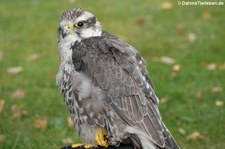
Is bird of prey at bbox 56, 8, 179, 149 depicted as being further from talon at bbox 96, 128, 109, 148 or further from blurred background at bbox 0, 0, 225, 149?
blurred background at bbox 0, 0, 225, 149

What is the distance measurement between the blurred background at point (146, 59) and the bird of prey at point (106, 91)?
1.80 meters

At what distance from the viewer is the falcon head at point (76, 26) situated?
4.41 m

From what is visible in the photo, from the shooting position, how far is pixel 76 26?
4449 mm

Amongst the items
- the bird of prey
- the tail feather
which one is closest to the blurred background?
the bird of prey

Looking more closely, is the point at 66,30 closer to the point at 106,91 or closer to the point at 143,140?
the point at 106,91

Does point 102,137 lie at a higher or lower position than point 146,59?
higher

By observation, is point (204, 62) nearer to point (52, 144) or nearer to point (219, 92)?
point (219, 92)

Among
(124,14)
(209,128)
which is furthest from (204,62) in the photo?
(124,14)

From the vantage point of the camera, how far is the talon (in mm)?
4176

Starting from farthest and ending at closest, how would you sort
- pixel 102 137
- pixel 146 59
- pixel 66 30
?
pixel 146 59
pixel 66 30
pixel 102 137

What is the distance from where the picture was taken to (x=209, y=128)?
A: 6.34m

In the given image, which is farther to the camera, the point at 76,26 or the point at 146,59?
the point at 146,59

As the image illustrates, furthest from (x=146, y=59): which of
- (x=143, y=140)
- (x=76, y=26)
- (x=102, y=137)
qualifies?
(x=143, y=140)

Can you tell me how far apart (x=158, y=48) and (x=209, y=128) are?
2.43m
